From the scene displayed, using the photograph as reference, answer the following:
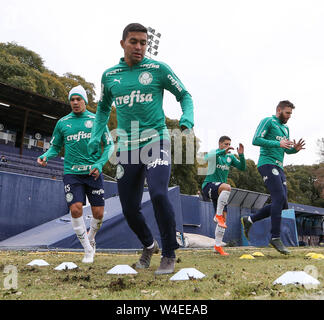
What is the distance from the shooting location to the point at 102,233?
9812 millimetres

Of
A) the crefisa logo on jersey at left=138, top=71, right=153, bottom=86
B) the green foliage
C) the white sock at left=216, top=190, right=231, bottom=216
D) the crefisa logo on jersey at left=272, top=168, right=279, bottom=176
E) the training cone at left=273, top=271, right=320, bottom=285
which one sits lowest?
the training cone at left=273, top=271, right=320, bottom=285

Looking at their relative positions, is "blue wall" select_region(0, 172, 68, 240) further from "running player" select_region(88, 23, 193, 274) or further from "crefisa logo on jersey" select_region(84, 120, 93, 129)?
"running player" select_region(88, 23, 193, 274)

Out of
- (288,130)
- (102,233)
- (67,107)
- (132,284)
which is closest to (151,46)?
(67,107)

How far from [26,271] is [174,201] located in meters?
8.75

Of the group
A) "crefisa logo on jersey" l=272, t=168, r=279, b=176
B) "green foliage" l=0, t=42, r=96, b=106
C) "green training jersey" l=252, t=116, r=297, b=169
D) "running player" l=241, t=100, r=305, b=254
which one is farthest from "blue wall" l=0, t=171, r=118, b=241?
"green foliage" l=0, t=42, r=96, b=106

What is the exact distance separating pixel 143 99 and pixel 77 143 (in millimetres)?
2209

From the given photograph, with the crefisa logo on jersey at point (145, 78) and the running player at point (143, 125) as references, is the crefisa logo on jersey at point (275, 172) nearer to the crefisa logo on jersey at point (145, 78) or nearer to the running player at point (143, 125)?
the running player at point (143, 125)

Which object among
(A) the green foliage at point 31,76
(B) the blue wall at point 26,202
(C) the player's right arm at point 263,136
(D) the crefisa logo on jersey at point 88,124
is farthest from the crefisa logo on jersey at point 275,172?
(A) the green foliage at point 31,76

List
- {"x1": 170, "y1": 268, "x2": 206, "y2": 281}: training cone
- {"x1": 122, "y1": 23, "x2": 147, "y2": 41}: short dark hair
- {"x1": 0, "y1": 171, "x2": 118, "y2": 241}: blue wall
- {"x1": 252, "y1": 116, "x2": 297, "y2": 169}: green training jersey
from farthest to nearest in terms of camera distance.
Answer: {"x1": 0, "y1": 171, "x2": 118, "y2": 241}: blue wall
{"x1": 252, "y1": 116, "x2": 297, "y2": 169}: green training jersey
{"x1": 122, "y1": 23, "x2": 147, "y2": 41}: short dark hair
{"x1": 170, "y1": 268, "x2": 206, "y2": 281}: training cone

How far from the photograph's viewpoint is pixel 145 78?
12.6 ft

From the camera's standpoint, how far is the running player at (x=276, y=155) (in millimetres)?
6035

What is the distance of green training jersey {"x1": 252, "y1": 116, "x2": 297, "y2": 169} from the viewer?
628 cm

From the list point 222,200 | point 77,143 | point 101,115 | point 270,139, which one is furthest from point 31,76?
point 101,115
